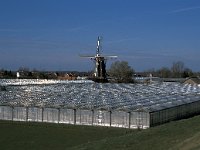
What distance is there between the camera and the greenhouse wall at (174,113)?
38.2 meters

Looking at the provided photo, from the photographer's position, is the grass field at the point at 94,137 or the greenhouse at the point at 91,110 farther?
the greenhouse at the point at 91,110

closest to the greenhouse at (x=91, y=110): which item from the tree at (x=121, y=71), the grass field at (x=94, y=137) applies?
the grass field at (x=94, y=137)

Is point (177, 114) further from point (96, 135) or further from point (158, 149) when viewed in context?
point (158, 149)

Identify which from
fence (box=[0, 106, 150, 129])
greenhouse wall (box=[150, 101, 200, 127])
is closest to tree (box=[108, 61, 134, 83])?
greenhouse wall (box=[150, 101, 200, 127])

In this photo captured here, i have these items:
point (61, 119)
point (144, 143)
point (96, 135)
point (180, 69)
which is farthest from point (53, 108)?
point (180, 69)

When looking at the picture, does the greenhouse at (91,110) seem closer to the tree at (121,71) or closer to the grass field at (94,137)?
the grass field at (94,137)

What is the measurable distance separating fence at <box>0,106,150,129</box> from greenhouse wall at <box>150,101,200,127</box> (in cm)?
133

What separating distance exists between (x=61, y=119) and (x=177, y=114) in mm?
12007

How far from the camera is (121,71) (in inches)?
4936

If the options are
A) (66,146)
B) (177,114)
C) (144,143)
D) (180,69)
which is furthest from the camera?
(180,69)

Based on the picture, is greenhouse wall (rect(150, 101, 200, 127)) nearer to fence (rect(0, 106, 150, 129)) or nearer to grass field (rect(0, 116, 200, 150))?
fence (rect(0, 106, 150, 129))

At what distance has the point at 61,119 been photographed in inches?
1613

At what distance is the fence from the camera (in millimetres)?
37531

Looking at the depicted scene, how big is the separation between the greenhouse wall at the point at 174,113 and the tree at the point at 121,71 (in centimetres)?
6912
